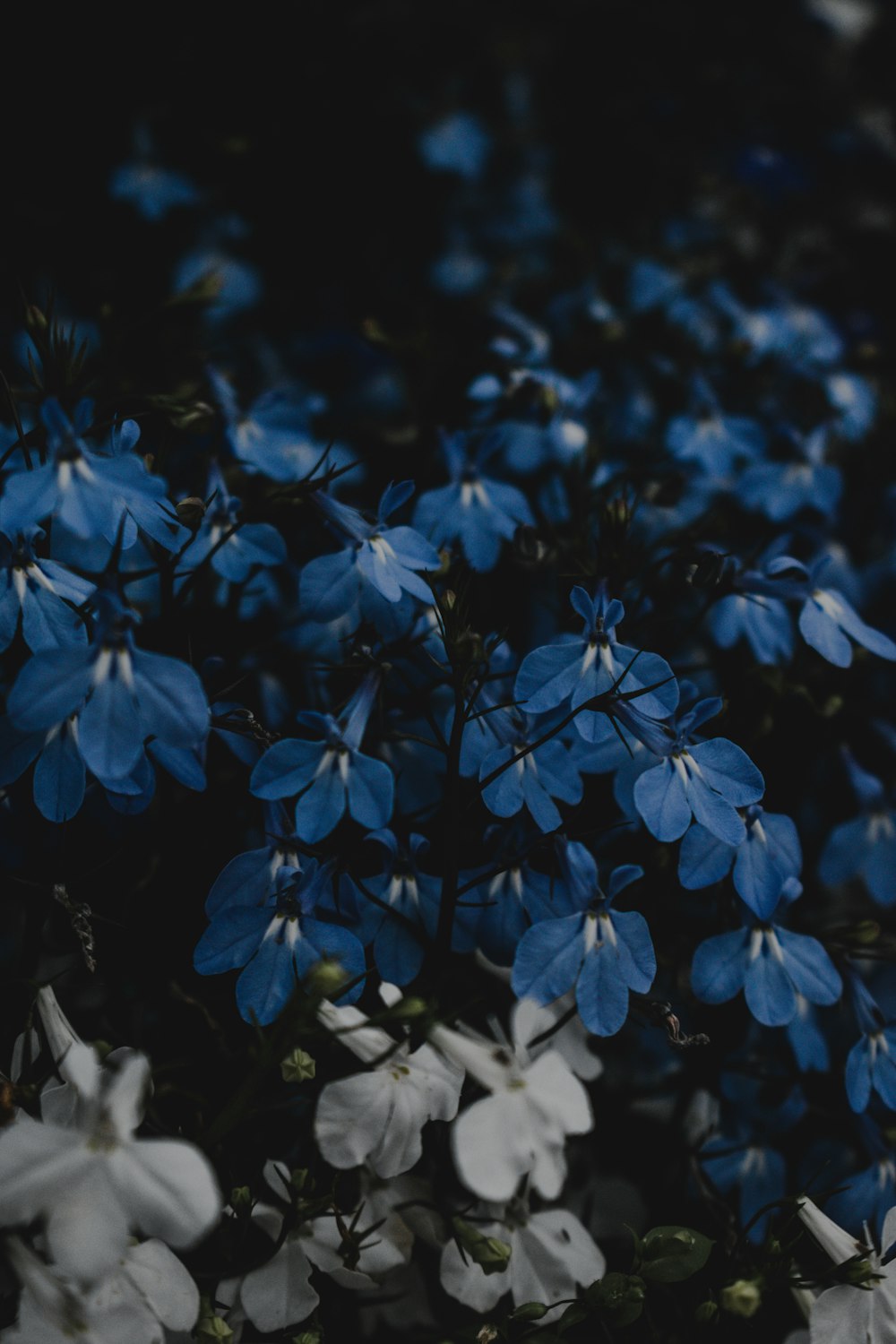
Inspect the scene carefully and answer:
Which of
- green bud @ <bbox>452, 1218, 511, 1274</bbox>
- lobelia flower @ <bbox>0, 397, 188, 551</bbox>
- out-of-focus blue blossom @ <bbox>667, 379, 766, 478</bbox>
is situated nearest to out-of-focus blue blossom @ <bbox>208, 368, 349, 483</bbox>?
lobelia flower @ <bbox>0, 397, 188, 551</bbox>

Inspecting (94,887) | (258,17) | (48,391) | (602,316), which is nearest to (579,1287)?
(94,887)

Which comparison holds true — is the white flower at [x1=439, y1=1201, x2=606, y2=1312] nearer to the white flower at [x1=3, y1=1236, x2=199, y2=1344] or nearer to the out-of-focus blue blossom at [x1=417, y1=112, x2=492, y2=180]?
the white flower at [x1=3, y1=1236, x2=199, y2=1344]

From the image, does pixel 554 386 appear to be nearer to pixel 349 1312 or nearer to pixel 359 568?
pixel 359 568

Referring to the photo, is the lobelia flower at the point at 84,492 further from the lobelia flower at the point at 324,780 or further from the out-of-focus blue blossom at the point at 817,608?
the out-of-focus blue blossom at the point at 817,608

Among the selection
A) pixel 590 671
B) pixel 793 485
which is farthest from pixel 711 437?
pixel 590 671

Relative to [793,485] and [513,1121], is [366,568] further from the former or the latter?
[793,485]

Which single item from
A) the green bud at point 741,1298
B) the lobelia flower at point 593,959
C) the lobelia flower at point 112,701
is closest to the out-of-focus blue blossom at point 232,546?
the lobelia flower at point 112,701
